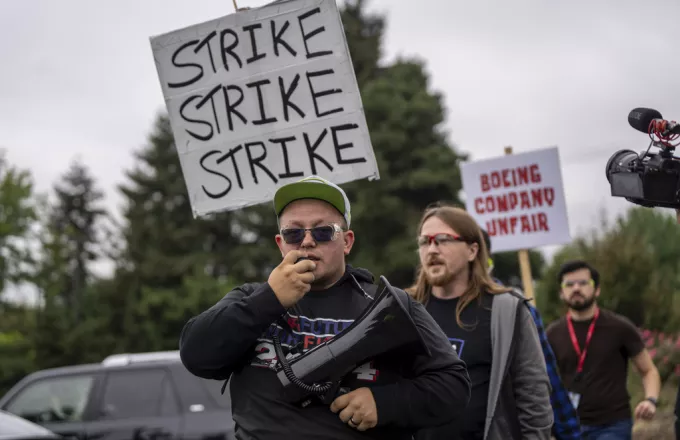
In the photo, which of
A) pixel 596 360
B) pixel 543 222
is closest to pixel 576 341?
pixel 596 360

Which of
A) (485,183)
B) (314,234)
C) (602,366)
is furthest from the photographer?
(485,183)

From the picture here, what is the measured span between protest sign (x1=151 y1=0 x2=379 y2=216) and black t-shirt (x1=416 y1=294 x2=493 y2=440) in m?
0.77

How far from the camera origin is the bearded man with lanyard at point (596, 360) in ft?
18.7

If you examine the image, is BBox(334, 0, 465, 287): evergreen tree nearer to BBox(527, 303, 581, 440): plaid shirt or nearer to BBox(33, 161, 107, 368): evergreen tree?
BBox(33, 161, 107, 368): evergreen tree

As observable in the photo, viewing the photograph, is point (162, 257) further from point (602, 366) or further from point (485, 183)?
point (602, 366)

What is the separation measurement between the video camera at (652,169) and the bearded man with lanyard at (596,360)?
2.77m

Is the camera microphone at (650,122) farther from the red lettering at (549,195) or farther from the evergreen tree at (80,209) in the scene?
the evergreen tree at (80,209)

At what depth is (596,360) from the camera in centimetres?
580

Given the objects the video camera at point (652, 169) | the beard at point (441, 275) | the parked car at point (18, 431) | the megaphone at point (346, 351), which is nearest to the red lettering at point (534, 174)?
the beard at point (441, 275)

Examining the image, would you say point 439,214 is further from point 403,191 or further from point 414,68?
point 414,68

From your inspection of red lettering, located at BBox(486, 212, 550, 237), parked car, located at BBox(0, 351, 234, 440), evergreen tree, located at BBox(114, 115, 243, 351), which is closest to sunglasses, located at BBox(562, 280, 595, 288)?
red lettering, located at BBox(486, 212, 550, 237)

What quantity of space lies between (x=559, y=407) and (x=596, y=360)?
183 cm

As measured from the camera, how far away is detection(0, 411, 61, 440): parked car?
6395mm

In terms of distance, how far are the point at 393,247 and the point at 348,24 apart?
558 inches
